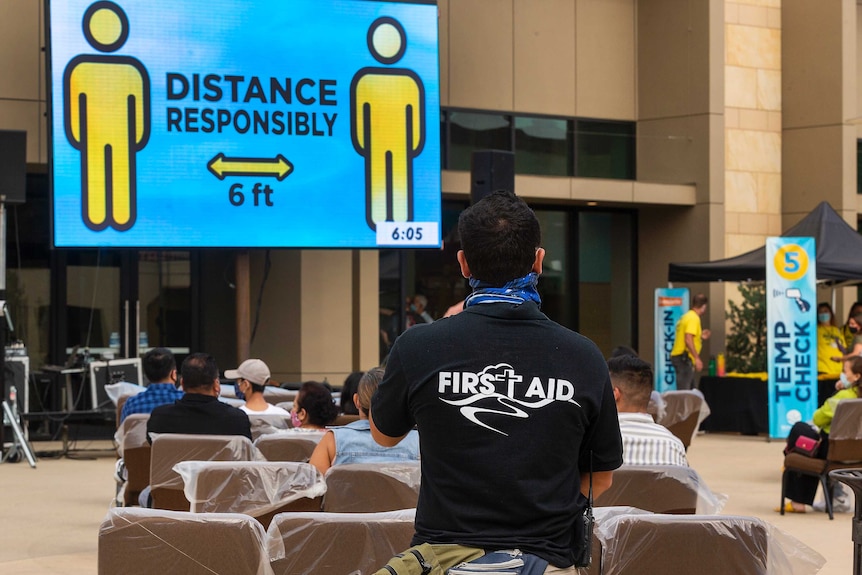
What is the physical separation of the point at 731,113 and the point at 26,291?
1137 centimetres

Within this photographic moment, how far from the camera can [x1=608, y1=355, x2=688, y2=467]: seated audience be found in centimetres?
643

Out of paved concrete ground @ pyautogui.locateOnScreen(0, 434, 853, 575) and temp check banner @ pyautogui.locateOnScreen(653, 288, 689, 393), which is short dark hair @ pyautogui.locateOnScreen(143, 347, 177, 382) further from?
temp check banner @ pyautogui.locateOnScreen(653, 288, 689, 393)

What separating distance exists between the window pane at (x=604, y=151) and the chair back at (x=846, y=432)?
11.3 m

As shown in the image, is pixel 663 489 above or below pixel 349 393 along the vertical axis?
below

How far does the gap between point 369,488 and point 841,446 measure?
5443 millimetres

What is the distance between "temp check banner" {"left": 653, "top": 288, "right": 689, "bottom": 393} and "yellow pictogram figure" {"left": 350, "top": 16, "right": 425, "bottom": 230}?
15.5 ft

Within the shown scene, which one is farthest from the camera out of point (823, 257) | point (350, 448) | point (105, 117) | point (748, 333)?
point (748, 333)

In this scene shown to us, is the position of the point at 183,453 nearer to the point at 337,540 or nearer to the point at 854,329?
the point at 337,540

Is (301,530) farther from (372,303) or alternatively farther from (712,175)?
(712,175)

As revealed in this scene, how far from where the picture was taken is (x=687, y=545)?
4.06 meters

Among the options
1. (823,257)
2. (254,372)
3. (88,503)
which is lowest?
(88,503)

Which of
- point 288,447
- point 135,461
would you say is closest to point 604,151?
point 135,461

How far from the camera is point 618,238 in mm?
22562

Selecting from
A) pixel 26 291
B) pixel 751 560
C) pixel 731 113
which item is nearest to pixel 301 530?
pixel 751 560
